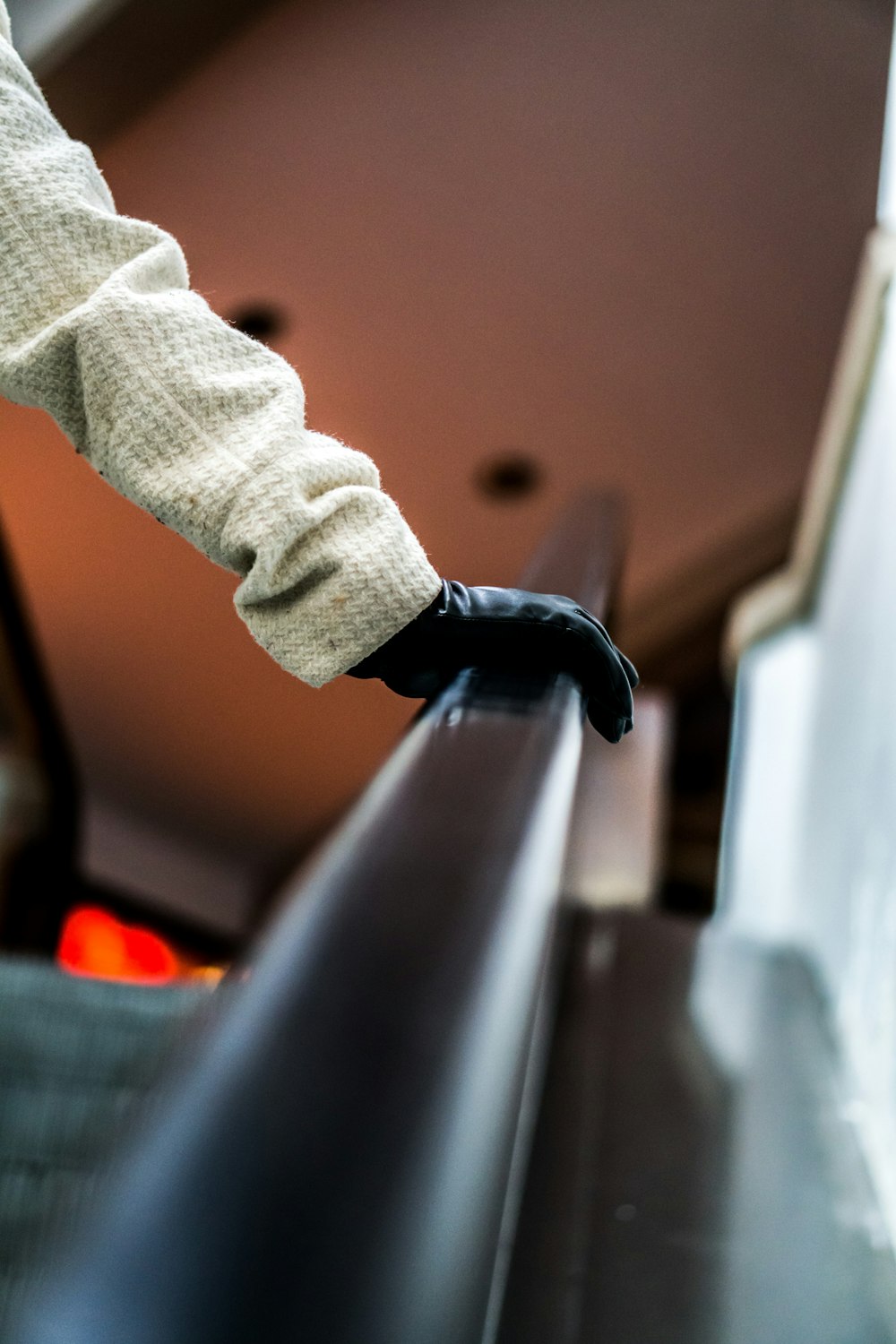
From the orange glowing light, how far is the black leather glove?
17.8 feet

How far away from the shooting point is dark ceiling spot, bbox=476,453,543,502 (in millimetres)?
4910

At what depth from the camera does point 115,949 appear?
6254mm

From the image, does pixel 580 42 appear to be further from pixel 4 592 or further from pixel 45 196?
pixel 45 196

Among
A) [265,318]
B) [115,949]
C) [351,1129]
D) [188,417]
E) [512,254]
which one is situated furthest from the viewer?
[115,949]

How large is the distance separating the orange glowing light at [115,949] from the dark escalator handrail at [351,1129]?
5646mm

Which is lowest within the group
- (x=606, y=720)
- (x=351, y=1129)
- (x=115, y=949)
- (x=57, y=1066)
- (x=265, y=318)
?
(x=351, y=1129)

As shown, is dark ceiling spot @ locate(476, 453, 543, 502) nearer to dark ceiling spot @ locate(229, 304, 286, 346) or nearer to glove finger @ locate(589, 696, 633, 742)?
dark ceiling spot @ locate(229, 304, 286, 346)

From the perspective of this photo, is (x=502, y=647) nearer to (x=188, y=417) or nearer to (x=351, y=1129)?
(x=188, y=417)

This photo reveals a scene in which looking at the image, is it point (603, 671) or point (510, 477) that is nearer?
point (603, 671)

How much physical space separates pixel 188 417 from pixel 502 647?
0.24 metres

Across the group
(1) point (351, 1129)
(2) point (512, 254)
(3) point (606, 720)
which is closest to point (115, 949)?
(2) point (512, 254)

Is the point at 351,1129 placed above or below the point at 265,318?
below

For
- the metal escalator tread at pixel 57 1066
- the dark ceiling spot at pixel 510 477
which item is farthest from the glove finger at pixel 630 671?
the dark ceiling spot at pixel 510 477

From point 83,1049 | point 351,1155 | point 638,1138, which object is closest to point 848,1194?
point 638,1138
